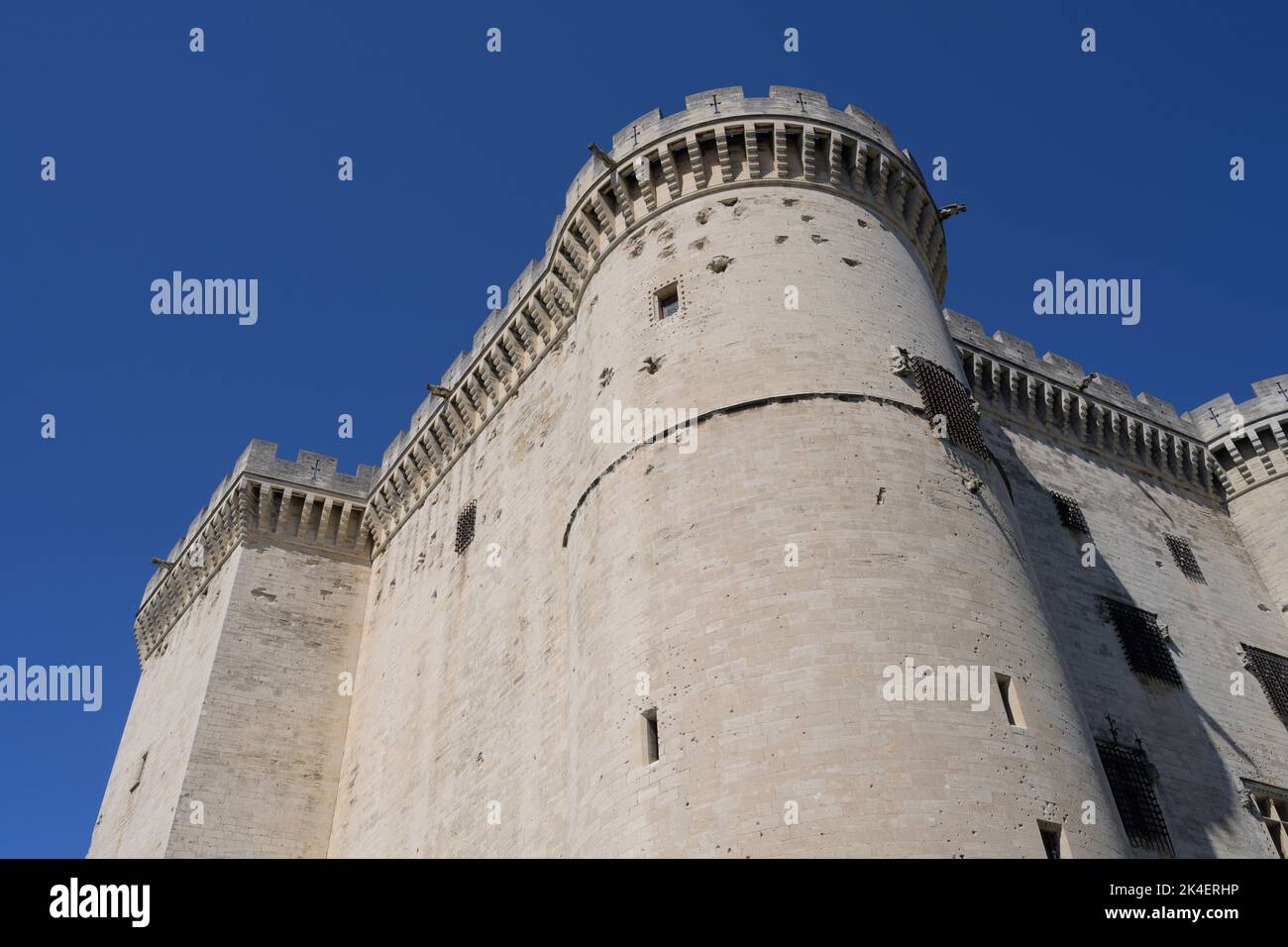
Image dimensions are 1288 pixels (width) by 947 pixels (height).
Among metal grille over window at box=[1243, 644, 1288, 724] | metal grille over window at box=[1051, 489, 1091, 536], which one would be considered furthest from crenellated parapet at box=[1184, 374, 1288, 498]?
metal grille over window at box=[1051, 489, 1091, 536]

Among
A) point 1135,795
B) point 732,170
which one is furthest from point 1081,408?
point 732,170

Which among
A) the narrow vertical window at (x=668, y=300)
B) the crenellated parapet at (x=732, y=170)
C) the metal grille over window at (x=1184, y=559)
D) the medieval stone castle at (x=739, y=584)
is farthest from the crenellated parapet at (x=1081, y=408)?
the narrow vertical window at (x=668, y=300)

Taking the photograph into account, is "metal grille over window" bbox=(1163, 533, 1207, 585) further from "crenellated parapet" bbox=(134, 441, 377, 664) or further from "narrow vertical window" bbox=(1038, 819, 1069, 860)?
"crenellated parapet" bbox=(134, 441, 377, 664)

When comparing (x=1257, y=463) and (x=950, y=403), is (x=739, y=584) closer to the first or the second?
(x=950, y=403)

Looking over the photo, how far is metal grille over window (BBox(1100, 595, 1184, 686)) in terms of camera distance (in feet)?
53.0

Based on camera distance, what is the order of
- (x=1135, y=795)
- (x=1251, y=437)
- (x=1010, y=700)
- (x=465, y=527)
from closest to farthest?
1. (x=1010, y=700)
2. (x=1135, y=795)
3. (x=465, y=527)
4. (x=1251, y=437)

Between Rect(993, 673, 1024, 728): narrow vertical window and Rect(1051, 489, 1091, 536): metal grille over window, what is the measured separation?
26.3 ft

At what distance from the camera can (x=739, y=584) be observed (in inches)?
425

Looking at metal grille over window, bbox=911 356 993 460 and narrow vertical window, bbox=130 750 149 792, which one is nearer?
metal grille over window, bbox=911 356 993 460

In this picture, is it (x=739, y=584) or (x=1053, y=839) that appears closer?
(x=1053, y=839)

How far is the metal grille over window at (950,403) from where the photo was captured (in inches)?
496

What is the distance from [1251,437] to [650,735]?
15675 mm

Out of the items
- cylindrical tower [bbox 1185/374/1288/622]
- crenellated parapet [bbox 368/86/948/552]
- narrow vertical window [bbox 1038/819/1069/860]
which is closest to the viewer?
narrow vertical window [bbox 1038/819/1069/860]
